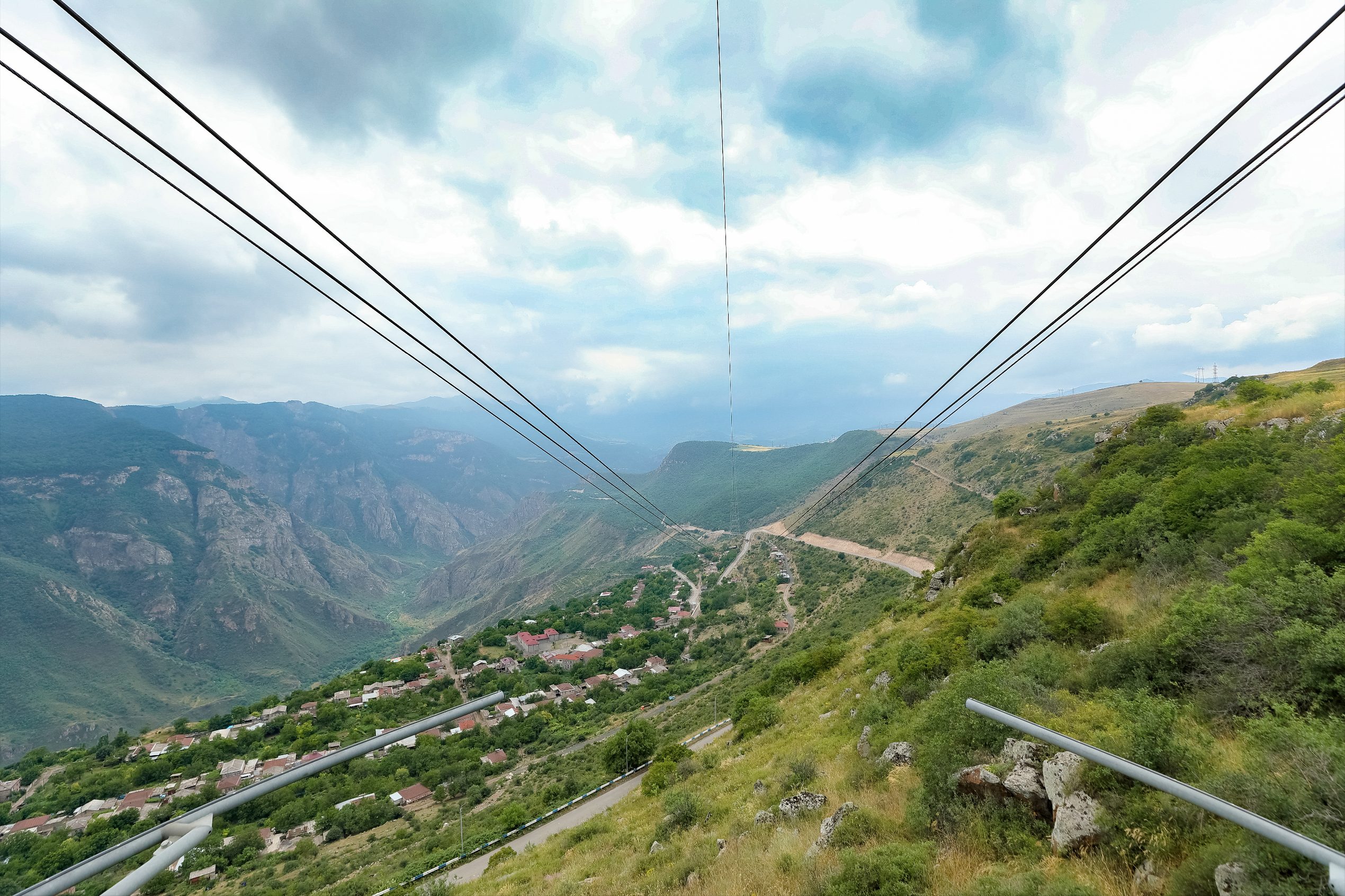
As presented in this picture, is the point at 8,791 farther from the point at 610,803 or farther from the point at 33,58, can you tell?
the point at 33,58

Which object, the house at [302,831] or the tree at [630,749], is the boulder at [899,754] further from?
the house at [302,831]

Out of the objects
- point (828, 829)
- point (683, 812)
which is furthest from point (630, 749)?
point (828, 829)

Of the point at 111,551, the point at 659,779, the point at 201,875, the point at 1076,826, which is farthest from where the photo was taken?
the point at 111,551

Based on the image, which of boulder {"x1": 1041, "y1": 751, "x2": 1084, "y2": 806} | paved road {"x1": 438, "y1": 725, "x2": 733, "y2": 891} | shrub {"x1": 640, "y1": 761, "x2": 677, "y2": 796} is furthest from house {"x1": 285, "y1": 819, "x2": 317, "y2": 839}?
boulder {"x1": 1041, "y1": 751, "x2": 1084, "y2": 806}

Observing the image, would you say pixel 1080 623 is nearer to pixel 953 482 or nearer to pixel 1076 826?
pixel 1076 826

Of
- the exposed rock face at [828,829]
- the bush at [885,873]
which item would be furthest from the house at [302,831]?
the bush at [885,873]

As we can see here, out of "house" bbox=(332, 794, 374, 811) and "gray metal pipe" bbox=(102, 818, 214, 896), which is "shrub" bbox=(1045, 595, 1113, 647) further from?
"house" bbox=(332, 794, 374, 811)
